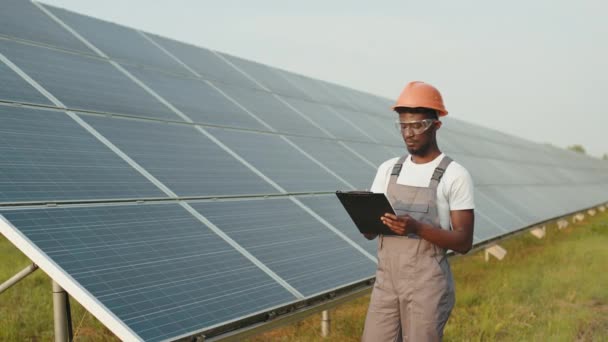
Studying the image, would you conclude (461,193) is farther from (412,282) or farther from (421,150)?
(412,282)

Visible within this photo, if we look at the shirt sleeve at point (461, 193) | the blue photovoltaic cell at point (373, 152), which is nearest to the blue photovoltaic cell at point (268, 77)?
the blue photovoltaic cell at point (373, 152)

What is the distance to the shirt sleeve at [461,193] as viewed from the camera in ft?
10.8

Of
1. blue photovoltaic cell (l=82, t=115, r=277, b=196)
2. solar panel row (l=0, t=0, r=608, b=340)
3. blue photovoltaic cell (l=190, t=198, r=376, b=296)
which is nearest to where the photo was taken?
solar panel row (l=0, t=0, r=608, b=340)

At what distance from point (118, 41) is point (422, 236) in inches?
257

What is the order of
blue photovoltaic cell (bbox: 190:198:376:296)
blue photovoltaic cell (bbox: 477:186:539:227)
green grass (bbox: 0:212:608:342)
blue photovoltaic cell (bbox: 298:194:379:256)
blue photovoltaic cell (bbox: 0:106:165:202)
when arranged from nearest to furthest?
blue photovoltaic cell (bbox: 0:106:165:202) < blue photovoltaic cell (bbox: 190:198:376:296) < blue photovoltaic cell (bbox: 298:194:379:256) < green grass (bbox: 0:212:608:342) < blue photovoltaic cell (bbox: 477:186:539:227)

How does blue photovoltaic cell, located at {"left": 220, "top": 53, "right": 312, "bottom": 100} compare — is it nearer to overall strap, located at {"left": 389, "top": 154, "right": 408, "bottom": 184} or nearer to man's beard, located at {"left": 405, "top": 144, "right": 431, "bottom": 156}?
overall strap, located at {"left": 389, "top": 154, "right": 408, "bottom": 184}

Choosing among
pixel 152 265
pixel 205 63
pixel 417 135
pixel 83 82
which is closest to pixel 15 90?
pixel 83 82

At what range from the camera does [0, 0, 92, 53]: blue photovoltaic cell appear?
633 centimetres

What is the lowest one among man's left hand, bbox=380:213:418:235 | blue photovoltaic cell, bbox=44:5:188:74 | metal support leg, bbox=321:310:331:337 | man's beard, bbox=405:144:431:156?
metal support leg, bbox=321:310:331:337

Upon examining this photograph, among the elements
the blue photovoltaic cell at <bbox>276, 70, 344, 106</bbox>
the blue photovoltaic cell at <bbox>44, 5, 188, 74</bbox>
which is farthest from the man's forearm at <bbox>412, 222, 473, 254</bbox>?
the blue photovoltaic cell at <bbox>276, 70, 344, 106</bbox>

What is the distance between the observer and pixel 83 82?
6.08m

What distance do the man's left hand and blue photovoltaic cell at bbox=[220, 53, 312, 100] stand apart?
296 inches

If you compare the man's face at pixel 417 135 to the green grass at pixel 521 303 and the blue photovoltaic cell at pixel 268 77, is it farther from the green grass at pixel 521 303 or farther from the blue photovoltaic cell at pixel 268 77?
the blue photovoltaic cell at pixel 268 77

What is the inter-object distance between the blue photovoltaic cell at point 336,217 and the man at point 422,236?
2245 mm
